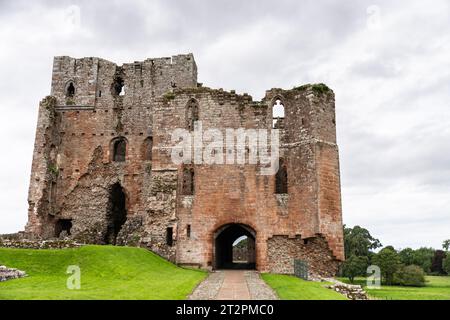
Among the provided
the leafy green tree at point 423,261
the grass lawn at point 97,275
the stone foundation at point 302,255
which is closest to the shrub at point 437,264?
the leafy green tree at point 423,261

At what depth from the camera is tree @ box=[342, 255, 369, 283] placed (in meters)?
51.8

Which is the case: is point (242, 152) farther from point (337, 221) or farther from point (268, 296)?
point (268, 296)

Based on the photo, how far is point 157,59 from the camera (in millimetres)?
34781

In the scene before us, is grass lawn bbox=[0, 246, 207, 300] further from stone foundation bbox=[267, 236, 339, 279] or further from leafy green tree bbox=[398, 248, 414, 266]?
leafy green tree bbox=[398, 248, 414, 266]

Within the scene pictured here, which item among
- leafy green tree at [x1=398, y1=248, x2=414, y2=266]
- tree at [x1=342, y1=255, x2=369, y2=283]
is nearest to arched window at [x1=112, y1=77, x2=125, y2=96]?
tree at [x1=342, y1=255, x2=369, y2=283]

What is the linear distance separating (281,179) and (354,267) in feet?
96.7

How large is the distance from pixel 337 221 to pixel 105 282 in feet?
45.6

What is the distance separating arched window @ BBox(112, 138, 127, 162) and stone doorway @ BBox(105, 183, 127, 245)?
200cm

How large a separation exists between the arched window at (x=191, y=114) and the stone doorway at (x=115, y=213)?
8093 millimetres

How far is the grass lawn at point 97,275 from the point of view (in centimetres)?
1364

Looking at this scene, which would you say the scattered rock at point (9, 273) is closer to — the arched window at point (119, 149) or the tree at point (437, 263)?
the arched window at point (119, 149)

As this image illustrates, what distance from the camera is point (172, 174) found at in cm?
2775

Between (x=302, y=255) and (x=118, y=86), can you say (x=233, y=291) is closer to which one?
(x=302, y=255)
